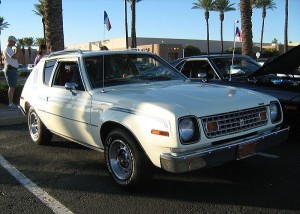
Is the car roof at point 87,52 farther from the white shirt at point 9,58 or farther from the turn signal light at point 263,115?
the white shirt at point 9,58

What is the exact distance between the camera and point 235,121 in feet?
13.4

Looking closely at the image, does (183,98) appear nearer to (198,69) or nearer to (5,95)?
(198,69)

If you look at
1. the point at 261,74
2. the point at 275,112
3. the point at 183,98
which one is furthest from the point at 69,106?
the point at 261,74

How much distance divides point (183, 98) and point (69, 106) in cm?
177

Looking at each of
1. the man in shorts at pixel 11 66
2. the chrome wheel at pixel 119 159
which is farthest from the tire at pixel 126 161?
the man in shorts at pixel 11 66

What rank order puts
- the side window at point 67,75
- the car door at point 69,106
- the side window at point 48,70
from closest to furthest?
the car door at point 69,106 < the side window at point 67,75 < the side window at point 48,70

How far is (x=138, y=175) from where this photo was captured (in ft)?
13.4

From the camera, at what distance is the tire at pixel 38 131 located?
6404 millimetres

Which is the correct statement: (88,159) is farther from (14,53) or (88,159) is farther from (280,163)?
(14,53)

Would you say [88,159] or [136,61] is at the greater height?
[136,61]

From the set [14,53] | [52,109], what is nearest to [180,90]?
[52,109]

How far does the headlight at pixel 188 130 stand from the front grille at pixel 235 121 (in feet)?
0.32

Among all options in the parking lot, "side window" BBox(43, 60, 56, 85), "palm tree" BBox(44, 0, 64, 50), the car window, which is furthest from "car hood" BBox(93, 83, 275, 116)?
"palm tree" BBox(44, 0, 64, 50)

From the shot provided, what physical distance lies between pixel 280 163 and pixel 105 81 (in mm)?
2657
